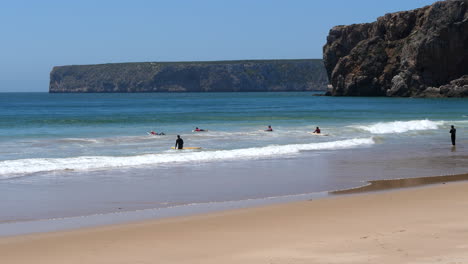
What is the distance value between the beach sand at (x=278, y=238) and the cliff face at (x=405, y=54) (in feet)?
348

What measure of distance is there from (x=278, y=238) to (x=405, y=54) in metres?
113

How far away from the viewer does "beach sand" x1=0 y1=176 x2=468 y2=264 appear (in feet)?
30.0

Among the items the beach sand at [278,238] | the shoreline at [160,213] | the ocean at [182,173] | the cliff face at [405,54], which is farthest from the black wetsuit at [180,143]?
the cliff face at [405,54]

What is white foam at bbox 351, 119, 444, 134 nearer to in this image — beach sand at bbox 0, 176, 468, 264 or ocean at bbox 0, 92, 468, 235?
ocean at bbox 0, 92, 468, 235

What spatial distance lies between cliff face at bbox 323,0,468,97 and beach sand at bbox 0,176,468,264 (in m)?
106

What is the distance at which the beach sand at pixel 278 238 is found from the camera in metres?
9.16

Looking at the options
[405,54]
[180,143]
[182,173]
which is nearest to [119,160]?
[182,173]

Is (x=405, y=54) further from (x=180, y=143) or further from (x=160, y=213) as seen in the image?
(x=160, y=213)

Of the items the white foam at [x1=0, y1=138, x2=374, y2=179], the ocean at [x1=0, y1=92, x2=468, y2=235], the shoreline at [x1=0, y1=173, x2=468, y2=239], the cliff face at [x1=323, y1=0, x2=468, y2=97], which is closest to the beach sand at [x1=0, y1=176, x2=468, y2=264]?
the shoreline at [x1=0, y1=173, x2=468, y2=239]

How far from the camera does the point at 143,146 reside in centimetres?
3130

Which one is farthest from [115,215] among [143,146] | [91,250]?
[143,146]

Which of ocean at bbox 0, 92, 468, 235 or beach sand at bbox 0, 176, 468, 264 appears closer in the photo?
beach sand at bbox 0, 176, 468, 264

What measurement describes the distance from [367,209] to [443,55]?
353 feet

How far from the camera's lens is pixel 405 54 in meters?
119
